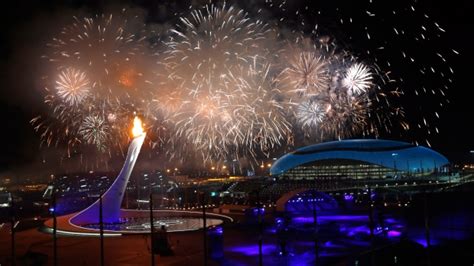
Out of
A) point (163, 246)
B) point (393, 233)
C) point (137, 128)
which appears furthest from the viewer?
point (137, 128)

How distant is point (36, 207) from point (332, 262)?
3845cm

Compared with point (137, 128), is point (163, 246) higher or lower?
lower

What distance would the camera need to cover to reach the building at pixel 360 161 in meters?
96.1

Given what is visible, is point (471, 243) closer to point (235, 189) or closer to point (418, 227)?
point (418, 227)

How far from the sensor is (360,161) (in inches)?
3920

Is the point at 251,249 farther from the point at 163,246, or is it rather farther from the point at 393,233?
the point at 393,233

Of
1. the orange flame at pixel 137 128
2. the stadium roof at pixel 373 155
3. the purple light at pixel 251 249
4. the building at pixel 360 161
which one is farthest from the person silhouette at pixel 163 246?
the stadium roof at pixel 373 155

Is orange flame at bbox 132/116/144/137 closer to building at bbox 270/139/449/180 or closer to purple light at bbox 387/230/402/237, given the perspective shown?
purple light at bbox 387/230/402/237

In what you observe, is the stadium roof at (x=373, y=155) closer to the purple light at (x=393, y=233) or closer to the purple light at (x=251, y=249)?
the purple light at (x=393, y=233)

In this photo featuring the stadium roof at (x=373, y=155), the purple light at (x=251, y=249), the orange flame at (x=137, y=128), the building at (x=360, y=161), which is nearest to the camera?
the purple light at (x=251, y=249)

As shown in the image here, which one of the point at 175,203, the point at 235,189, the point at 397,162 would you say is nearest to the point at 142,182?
the point at 235,189

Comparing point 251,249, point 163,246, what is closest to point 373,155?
point 251,249

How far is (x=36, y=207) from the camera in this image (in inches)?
1906

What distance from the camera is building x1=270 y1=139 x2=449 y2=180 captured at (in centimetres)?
9606
